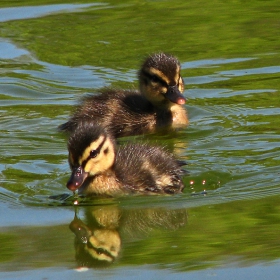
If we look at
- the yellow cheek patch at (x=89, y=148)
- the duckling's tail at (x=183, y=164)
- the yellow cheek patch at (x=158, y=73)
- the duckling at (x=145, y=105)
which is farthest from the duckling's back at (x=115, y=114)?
the yellow cheek patch at (x=89, y=148)

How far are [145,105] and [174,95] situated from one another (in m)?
0.34

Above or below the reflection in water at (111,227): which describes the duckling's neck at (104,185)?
below

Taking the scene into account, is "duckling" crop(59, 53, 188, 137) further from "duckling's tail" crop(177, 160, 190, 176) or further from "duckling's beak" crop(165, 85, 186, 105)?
"duckling's tail" crop(177, 160, 190, 176)

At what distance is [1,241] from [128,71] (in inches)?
178

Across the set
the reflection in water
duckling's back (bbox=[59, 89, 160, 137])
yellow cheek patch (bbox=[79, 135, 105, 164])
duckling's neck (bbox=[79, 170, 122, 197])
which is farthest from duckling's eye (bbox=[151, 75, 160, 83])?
the reflection in water

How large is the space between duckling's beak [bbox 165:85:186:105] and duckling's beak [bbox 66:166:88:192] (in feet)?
6.91

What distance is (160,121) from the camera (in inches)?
323

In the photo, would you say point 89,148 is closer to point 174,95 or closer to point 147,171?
point 147,171

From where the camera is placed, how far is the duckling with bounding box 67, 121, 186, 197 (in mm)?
5949

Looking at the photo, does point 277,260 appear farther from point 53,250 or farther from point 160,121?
point 160,121

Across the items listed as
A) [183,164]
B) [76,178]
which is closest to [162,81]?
[183,164]

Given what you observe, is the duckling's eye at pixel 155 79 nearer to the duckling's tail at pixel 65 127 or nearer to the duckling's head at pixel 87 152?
the duckling's tail at pixel 65 127

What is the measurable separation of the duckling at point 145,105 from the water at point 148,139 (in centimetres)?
16

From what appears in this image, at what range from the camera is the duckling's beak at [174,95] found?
7.98 metres
